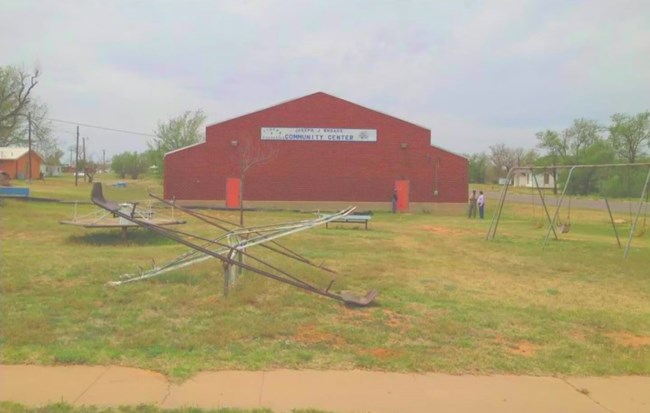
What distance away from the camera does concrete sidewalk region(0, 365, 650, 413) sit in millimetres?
4312

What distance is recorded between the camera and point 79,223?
16.2 m

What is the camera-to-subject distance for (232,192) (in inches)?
1467

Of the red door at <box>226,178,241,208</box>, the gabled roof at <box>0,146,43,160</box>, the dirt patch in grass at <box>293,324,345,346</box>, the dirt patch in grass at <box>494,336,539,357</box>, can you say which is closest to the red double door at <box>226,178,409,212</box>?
the red door at <box>226,178,241,208</box>

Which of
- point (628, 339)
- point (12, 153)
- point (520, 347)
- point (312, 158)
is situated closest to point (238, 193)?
point (312, 158)

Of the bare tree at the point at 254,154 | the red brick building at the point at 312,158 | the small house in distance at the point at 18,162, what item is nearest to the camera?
the bare tree at the point at 254,154

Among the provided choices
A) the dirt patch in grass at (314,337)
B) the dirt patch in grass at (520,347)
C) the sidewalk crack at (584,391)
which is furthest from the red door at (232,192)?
the sidewalk crack at (584,391)

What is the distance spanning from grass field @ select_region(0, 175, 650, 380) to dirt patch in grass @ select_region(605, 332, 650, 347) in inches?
1.0

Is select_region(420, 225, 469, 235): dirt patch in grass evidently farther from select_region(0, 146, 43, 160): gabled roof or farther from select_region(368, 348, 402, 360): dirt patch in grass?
select_region(0, 146, 43, 160): gabled roof

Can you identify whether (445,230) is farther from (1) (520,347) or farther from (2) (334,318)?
(1) (520,347)

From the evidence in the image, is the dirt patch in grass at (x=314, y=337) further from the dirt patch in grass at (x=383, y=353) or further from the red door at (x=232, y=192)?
the red door at (x=232, y=192)

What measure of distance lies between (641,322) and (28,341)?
7.15m

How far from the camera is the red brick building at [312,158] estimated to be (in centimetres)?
3744

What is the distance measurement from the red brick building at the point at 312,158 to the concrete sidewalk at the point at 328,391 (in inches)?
1280

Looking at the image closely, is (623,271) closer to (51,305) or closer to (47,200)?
(51,305)
